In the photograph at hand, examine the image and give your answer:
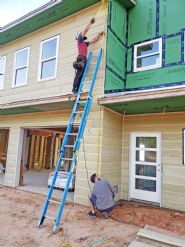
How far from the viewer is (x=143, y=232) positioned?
3.88 m

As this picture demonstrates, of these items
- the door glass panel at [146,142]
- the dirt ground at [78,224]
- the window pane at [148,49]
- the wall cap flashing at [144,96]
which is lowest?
the dirt ground at [78,224]

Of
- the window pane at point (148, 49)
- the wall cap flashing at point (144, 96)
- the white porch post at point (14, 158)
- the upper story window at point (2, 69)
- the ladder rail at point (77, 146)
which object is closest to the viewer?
the ladder rail at point (77, 146)

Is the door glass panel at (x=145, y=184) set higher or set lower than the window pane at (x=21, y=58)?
lower

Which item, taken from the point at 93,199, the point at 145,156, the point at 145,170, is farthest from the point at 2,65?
the point at 145,170

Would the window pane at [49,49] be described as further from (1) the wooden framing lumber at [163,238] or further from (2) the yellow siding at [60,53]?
(1) the wooden framing lumber at [163,238]

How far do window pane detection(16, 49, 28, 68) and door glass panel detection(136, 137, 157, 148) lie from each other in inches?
207

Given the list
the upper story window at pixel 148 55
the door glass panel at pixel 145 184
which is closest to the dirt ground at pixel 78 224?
the door glass panel at pixel 145 184

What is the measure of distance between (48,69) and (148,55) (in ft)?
11.4

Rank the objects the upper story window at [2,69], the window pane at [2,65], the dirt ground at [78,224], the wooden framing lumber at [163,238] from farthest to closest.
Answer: the window pane at [2,65], the upper story window at [2,69], the dirt ground at [78,224], the wooden framing lumber at [163,238]

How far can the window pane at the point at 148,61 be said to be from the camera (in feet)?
22.3

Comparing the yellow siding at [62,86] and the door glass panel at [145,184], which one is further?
the door glass panel at [145,184]

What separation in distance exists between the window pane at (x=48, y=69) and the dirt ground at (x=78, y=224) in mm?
4150

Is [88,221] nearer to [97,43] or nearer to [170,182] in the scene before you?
[170,182]

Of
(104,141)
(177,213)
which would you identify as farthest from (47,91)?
(177,213)
